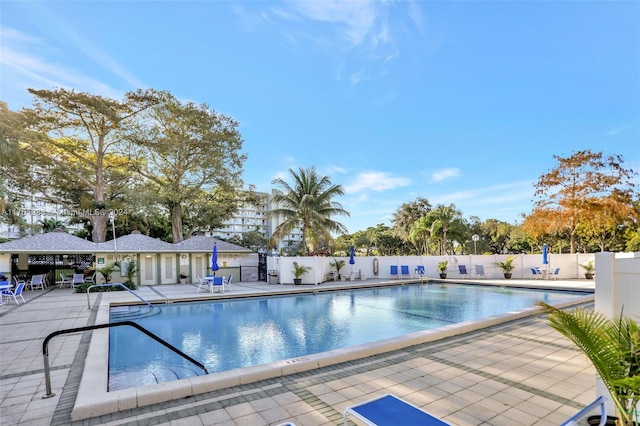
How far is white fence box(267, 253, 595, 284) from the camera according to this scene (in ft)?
57.9

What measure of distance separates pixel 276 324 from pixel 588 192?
22117mm

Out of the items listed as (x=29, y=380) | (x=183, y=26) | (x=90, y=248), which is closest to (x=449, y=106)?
(x=183, y=26)

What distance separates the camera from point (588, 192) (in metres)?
20.9

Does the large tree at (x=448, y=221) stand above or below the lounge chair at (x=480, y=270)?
above

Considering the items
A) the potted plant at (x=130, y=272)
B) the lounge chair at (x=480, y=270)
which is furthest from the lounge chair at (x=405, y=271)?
the potted plant at (x=130, y=272)

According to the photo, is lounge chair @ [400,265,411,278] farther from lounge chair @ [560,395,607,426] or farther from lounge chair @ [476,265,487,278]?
lounge chair @ [560,395,607,426]

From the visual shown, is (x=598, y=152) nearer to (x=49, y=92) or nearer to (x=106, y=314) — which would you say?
(x=106, y=314)

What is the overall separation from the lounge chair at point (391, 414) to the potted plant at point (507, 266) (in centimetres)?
1970

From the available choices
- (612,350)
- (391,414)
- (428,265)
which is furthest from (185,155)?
(612,350)

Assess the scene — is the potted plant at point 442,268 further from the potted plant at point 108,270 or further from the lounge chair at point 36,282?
the lounge chair at point 36,282

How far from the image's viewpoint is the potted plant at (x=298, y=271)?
17294 millimetres

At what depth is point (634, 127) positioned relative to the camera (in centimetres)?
1731

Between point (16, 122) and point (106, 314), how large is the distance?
71.7 ft

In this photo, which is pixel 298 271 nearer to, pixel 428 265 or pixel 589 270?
pixel 428 265
